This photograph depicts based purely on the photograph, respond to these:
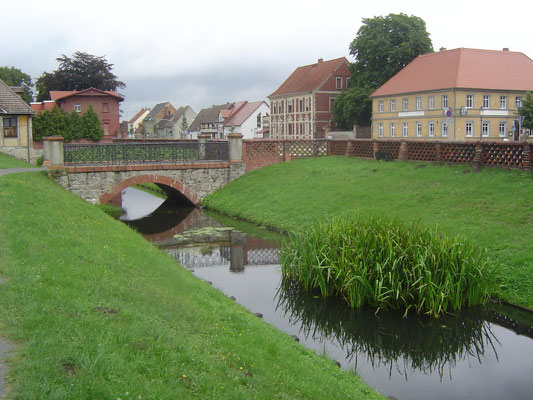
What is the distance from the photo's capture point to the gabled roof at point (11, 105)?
38.2 metres

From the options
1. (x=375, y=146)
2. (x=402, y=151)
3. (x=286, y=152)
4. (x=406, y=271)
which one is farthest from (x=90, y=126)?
(x=406, y=271)

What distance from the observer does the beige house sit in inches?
1510

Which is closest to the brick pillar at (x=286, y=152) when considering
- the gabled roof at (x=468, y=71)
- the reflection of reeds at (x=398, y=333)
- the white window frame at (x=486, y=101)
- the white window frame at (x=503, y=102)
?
the reflection of reeds at (x=398, y=333)

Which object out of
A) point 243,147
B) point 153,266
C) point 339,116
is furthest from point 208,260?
point 339,116

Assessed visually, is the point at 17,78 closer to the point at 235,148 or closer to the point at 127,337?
the point at 235,148

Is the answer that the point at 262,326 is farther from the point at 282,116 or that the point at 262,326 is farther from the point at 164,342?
the point at 282,116

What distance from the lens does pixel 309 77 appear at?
77125mm

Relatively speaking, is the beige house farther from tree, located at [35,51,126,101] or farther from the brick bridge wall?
tree, located at [35,51,126,101]

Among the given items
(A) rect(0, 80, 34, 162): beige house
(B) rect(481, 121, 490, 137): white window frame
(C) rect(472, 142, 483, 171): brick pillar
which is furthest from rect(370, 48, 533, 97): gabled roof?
(A) rect(0, 80, 34, 162): beige house

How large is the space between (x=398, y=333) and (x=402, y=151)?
15.8 meters

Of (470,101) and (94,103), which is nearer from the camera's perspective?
(470,101)

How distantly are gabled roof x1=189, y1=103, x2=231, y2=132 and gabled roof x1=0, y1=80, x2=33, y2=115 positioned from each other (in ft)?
213

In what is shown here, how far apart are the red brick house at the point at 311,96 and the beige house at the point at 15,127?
3934cm

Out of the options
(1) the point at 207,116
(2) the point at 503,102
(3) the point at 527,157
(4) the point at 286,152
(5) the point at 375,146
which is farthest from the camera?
(1) the point at 207,116
